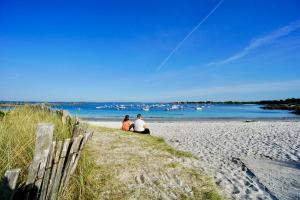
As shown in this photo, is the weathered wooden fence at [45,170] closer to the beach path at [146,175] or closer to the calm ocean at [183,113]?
the beach path at [146,175]

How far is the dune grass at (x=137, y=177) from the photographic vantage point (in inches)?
187

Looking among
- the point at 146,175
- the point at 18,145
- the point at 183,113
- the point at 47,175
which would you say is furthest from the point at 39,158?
the point at 183,113

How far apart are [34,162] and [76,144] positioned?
2.89 feet

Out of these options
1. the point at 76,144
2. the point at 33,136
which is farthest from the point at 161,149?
the point at 76,144

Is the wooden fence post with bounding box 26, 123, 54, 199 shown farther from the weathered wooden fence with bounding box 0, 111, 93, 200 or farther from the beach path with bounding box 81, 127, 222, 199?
the beach path with bounding box 81, 127, 222, 199

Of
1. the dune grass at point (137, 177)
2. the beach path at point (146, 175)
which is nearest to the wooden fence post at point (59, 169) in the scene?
the dune grass at point (137, 177)

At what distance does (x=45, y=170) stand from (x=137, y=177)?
2729 millimetres

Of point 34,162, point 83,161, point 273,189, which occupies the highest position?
point 34,162

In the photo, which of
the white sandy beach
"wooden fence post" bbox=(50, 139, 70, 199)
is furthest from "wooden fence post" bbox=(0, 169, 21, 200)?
the white sandy beach

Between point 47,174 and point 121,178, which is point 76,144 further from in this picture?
point 121,178

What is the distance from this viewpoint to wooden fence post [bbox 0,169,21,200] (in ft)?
7.74

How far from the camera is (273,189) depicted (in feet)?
18.2

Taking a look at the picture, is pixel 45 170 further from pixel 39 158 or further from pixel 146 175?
pixel 146 175

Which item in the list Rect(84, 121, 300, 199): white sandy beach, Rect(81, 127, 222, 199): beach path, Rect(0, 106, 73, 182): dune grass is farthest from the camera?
Rect(84, 121, 300, 199): white sandy beach
